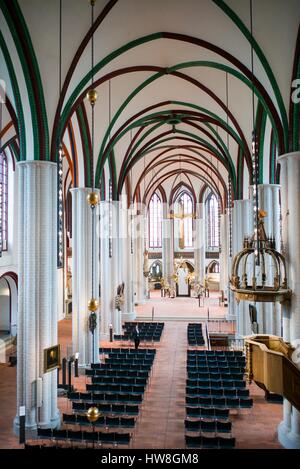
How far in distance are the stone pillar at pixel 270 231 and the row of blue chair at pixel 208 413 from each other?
17.3 feet

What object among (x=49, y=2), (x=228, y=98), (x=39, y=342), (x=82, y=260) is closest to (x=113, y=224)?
(x=82, y=260)

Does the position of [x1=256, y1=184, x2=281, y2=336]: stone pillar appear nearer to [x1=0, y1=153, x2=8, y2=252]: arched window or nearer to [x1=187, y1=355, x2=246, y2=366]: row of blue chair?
[x1=187, y1=355, x2=246, y2=366]: row of blue chair

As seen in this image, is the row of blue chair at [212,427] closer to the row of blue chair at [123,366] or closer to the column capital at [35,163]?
the row of blue chair at [123,366]

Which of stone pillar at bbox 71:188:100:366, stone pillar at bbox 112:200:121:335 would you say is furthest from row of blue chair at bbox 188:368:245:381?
stone pillar at bbox 112:200:121:335

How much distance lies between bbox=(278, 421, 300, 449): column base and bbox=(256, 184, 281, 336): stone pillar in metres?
5.23

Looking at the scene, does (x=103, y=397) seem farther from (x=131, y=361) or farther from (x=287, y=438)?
(x=287, y=438)

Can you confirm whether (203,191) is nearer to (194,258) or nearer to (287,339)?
(194,258)

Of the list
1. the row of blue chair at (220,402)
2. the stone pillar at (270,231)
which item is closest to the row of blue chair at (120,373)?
the row of blue chair at (220,402)

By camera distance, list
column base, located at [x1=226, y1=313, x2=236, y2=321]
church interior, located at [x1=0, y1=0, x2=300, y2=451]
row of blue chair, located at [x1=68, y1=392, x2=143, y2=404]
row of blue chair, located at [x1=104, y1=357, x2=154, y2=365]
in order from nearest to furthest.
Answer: church interior, located at [x1=0, y1=0, x2=300, y2=451]
row of blue chair, located at [x1=68, y1=392, x2=143, y2=404]
row of blue chair, located at [x1=104, y1=357, x2=154, y2=365]
column base, located at [x1=226, y1=313, x2=236, y2=321]

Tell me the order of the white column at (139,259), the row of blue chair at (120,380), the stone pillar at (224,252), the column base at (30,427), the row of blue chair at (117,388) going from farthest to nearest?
the white column at (139,259) < the stone pillar at (224,252) < the row of blue chair at (120,380) < the row of blue chair at (117,388) < the column base at (30,427)

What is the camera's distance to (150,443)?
11180 mm

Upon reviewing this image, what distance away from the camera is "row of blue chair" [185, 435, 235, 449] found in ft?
32.8

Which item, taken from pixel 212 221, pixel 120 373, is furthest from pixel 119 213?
pixel 212 221

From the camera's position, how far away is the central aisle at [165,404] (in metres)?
11.4
